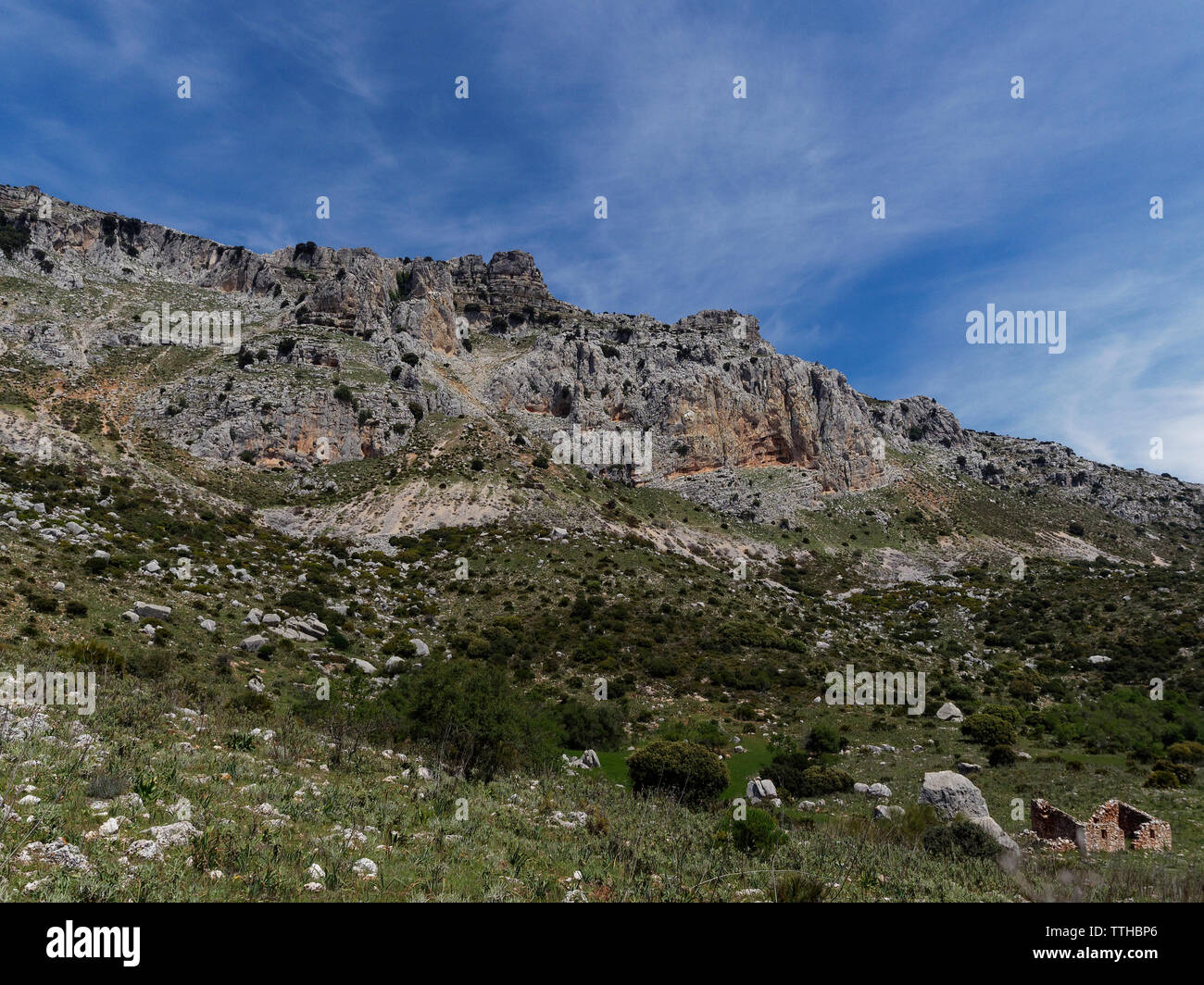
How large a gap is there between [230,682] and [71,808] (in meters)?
12.7

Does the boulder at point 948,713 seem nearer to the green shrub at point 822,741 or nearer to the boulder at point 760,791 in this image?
the green shrub at point 822,741

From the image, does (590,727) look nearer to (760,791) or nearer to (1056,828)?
(760,791)

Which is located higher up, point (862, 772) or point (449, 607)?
point (449, 607)

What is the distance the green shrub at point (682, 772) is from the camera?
18797 mm

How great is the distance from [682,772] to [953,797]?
26.4 ft

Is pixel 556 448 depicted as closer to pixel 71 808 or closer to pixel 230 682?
pixel 230 682

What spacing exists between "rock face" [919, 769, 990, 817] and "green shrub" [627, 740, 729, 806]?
6383 mm

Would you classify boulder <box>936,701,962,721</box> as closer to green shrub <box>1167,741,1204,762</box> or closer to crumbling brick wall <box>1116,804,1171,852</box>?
green shrub <box>1167,741,1204,762</box>

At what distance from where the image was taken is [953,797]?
1606 cm

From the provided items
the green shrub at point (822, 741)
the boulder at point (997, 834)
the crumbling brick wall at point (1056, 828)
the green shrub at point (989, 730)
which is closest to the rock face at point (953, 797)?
the boulder at point (997, 834)

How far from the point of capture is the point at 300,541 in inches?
1721

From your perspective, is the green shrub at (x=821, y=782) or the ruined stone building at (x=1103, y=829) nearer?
the ruined stone building at (x=1103, y=829)

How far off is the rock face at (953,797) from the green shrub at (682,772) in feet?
20.9
